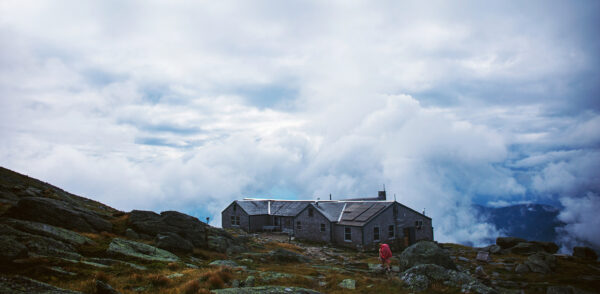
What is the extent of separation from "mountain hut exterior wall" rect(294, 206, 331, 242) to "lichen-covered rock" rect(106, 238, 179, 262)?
30.4 m

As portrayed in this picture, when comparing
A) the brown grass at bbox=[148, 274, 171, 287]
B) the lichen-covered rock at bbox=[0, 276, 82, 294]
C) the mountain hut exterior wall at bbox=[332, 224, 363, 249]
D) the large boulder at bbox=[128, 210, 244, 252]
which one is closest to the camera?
the lichen-covered rock at bbox=[0, 276, 82, 294]

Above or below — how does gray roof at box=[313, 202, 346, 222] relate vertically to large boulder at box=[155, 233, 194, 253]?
above

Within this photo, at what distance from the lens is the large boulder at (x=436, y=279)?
15.4 meters

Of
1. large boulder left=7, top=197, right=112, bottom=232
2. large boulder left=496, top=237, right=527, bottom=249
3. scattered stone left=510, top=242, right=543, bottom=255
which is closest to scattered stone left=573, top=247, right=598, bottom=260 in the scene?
scattered stone left=510, top=242, right=543, bottom=255

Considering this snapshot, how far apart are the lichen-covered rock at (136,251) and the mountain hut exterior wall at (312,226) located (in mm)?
30362

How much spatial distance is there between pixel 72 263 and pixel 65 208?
10.3m

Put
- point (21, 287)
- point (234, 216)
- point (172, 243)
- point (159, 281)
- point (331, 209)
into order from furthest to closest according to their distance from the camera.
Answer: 1. point (234, 216)
2. point (331, 209)
3. point (172, 243)
4. point (159, 281)
5. point (21, 287)

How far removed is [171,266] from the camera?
16078mm

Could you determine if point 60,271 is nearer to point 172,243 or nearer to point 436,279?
point 172,243

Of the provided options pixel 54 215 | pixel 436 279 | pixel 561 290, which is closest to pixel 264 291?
pixel 436 279

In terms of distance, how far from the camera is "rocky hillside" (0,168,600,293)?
429 inches

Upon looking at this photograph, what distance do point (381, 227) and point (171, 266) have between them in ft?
109

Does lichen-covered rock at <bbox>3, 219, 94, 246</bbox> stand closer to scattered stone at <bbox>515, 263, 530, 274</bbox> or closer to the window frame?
scattered stone at <bbox>515, 263, 530, 274</bbox>

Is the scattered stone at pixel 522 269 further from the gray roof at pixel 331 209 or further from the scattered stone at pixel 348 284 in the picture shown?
the gray roof at pixel 331 209
